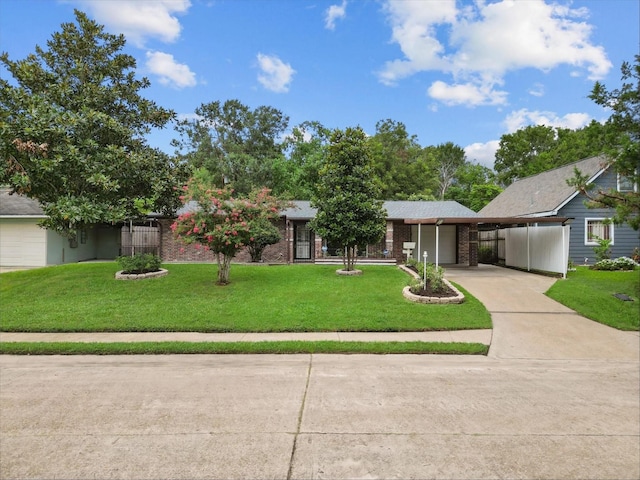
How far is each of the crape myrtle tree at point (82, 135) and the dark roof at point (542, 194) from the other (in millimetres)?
16470

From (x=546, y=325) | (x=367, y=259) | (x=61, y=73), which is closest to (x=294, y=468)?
(x=546, y=325)

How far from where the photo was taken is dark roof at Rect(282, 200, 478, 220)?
1986cm

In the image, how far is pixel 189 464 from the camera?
316cm

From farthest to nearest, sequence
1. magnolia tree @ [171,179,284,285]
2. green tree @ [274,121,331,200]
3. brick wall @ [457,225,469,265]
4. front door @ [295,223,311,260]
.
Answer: green tree @ [274,121,331,200], front door @ [295,223,311,260], brick wall @ [457,225,469,265], magnolia tree @ [171,179,284,285]

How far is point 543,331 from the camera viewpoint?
807 cm

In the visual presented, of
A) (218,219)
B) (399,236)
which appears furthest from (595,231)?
(218,219)

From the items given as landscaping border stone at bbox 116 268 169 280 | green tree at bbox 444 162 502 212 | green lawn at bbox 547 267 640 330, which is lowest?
green lawn at bbox 547 267 640 330

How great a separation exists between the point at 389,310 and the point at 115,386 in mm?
5810

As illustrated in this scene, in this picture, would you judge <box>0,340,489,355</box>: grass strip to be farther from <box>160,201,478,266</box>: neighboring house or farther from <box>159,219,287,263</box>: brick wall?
<box>159,219,287,263</box>: brick wall

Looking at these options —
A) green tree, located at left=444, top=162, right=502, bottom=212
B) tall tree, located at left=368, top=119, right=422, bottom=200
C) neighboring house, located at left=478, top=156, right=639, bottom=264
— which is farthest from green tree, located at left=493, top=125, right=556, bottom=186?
neighboring house, located at left=478, top=156, right=639, bottom=264

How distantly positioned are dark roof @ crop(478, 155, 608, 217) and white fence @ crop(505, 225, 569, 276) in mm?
2093

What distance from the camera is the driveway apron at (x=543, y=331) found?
6.81 meters

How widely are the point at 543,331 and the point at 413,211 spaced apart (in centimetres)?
1317

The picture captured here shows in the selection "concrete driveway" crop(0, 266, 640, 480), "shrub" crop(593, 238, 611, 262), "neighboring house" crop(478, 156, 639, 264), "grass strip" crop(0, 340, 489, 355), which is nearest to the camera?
"concrete driveway" crop(0, 266, 640, 480)
